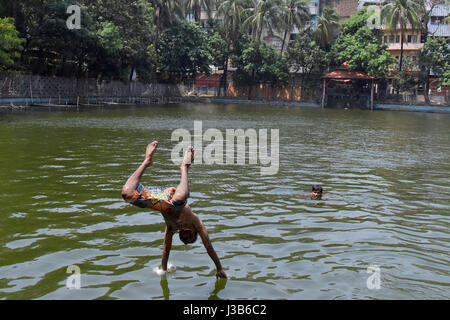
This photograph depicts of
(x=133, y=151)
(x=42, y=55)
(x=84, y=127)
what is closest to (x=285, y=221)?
(x=133, y=151)

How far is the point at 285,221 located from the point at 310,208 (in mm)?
1218

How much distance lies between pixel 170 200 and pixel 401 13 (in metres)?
57.3

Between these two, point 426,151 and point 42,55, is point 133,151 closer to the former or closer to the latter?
point 426,151

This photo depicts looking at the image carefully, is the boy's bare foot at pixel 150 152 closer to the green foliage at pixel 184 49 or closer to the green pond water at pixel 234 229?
the green pond water at pixel 234 229

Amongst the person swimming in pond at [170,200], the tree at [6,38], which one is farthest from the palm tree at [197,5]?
the person swimming in pond at [170,200]

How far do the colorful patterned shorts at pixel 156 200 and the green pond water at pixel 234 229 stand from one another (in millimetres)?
1037

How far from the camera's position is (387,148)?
21.1 m

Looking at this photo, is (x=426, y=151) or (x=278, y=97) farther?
(x=278, y=97)

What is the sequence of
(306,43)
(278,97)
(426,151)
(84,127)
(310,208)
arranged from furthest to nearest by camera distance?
(278,97), (306,43), (84,127), (426,151), (310,208)

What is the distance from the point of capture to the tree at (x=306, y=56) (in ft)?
208

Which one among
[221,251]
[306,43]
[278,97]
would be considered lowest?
[221,251]

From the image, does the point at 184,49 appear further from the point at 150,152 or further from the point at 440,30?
the point at 150,152

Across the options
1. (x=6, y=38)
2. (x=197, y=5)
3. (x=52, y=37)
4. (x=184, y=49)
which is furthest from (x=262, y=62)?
(x=6, y=38)

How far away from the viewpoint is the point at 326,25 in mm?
63875
